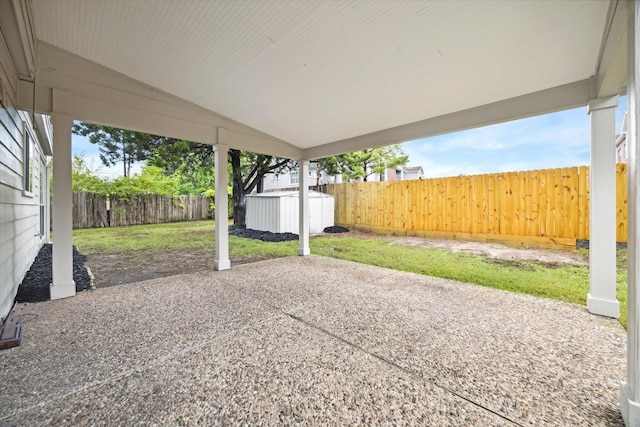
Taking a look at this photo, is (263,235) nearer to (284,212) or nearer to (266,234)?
(266,234)

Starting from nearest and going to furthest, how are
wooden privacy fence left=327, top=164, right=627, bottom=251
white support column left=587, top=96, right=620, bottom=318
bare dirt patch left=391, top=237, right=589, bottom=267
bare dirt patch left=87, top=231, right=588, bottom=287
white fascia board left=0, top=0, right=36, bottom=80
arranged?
white fascia board left=0, top=0, right=36, bottom=80, white support column left=587, top=96, right=620, bottom=318, bare dirt patch left=87, top=231, right=588, bottom=287, bare dirt patch left=391, top=237, right=589, bottom=267, wooden privacy fence left=327, top=164, right=627, bottom=251

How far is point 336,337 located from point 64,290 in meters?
3.45

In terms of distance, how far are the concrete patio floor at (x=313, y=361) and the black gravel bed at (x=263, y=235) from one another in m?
4.90

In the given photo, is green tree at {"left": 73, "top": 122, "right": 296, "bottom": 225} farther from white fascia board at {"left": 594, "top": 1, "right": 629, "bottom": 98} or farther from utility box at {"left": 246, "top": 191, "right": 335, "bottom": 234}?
white fascia board at {"left": 594, "top": 1, "right": 629, "bottom": 98}

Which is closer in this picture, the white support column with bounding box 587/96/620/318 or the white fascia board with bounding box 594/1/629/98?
the white fascia board with bounding box 594/1/629/98

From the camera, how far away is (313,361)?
6.56 ft

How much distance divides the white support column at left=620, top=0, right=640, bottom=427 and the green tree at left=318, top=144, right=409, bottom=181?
1112 cm

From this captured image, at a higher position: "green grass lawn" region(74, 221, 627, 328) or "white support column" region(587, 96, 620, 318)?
"white support column" region(587, 96, 620, 318)

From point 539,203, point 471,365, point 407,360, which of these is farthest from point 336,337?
point 539,203

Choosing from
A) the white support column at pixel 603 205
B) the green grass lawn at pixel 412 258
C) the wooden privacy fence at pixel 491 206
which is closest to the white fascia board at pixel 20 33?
the green grass lawn at pixel 412 258

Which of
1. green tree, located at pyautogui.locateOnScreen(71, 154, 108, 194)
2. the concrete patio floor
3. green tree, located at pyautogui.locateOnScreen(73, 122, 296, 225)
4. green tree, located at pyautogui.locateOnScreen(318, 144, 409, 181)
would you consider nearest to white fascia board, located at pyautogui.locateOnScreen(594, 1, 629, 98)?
the concrete patio floor

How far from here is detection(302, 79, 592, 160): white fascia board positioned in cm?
294

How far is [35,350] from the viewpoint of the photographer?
2148 mm

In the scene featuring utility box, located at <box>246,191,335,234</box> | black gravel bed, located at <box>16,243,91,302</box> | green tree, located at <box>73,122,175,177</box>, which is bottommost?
black gravel bed, located at <box>16,243,91,302</box>
